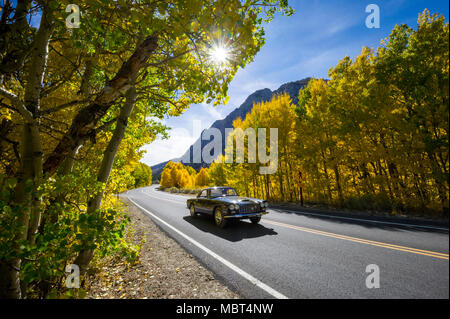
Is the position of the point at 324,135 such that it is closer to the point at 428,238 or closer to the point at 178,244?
the point at 428,238

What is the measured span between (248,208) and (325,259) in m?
3.00

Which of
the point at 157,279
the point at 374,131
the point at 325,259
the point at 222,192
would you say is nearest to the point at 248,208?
the point at 222,192

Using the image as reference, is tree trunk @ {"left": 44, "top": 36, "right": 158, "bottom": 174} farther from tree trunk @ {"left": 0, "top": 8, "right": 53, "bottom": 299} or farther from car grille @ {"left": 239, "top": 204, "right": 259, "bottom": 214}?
car grille @ {"left": 239, "top": 204, "right": 259, "bottom": 214}

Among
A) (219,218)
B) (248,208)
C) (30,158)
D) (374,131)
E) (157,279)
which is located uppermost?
(374,131)

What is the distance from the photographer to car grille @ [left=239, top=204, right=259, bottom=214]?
6.38 m

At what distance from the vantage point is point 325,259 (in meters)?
3.82

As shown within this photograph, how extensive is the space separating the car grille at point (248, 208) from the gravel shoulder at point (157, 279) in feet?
8.07

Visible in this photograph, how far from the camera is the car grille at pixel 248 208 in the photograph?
6384mm

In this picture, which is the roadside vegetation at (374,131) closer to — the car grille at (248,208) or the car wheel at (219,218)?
the car grille at (248,208)

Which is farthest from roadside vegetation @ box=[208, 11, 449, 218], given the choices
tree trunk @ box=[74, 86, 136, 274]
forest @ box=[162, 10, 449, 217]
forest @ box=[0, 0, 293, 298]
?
tree trunk @ box=[74, 86, 136, 274]

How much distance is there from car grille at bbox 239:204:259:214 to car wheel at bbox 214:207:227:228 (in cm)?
74

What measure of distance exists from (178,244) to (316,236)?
425 centimetres

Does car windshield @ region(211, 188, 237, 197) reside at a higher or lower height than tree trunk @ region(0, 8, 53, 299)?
lower

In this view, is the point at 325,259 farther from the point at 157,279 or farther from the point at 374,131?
the point at 157,279
